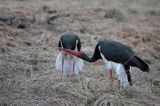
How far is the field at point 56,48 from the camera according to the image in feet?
26.7

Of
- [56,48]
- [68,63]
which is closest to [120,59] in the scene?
[68,63]

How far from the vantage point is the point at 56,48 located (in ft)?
38.3

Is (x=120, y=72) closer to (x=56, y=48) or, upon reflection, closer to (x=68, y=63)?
(x=68, y=63)

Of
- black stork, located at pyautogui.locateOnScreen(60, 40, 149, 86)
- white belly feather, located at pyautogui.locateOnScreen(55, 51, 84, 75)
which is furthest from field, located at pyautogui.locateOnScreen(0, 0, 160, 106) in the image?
black stork, located at pyautogui.locateOnScreen(60, 40, 149, 86)

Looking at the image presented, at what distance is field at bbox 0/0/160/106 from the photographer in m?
8.13

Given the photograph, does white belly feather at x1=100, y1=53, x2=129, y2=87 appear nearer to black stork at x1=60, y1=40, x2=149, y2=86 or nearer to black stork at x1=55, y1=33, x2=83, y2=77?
black stork at x1=60, y1=40, x2=149, y2=86

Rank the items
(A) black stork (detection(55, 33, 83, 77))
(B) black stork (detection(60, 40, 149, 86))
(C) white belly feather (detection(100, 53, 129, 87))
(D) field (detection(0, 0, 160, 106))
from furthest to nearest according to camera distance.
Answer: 1. (A) black stork (detection(55, 33, 83, 77))
2. (C) white belly feather (detection(100, 53, 129, 87))
3. (B) black stork (detection(60, 40, 149, 86))
4. (D) field (detection(0, 0, 160, 106))

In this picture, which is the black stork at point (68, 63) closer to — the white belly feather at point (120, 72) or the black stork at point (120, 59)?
the black stork at point (120, 59)

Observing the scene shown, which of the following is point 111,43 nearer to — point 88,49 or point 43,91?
point 43,91

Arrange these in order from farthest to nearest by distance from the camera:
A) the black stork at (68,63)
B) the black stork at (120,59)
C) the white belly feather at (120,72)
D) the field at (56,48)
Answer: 1. the black stork at (68,63)
2. the white belly feather at (120,72)
3. the black stork at (120,59)
4. the field at (56,48)

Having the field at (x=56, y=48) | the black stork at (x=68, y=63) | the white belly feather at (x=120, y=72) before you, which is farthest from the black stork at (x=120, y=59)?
the black stork at (x=68, y=63)

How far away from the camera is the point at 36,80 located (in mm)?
8914

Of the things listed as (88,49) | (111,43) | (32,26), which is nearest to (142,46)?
(88,49)

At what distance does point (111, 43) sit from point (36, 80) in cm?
136
